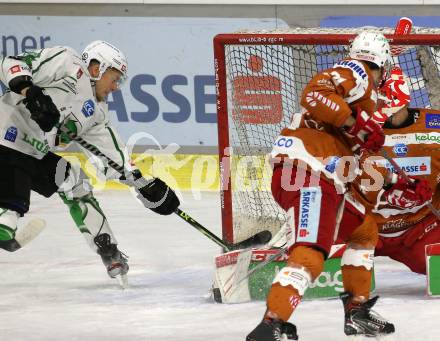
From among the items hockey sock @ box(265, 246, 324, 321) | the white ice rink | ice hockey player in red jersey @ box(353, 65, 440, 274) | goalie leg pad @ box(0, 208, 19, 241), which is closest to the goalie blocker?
the white ice rink

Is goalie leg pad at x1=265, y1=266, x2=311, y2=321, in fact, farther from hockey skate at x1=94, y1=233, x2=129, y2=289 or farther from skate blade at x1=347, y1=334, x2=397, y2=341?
hockey skate at x1=94, y1=233, x2=129, y2=289

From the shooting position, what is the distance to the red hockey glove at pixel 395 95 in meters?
4.16

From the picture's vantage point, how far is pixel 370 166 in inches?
163

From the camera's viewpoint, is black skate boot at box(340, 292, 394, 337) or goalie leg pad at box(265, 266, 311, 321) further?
black skate boot at box(340, 292, 394, 337)

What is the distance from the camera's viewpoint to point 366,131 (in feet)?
11.4

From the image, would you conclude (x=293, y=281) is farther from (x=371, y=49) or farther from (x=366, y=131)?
(x=371, y=49)

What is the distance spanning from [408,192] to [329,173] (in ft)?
1.97

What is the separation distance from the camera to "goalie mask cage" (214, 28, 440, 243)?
477cm

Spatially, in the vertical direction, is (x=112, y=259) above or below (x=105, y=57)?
below

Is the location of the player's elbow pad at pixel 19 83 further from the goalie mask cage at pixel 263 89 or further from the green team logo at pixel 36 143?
the goalie mask cage at pixel 263 89

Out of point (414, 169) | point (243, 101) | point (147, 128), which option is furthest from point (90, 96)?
point (147, 128)

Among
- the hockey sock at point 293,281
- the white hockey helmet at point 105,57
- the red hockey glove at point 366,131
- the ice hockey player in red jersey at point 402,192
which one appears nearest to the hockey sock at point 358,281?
the hockey sock at point 293,281

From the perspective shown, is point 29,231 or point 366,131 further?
point 29,231

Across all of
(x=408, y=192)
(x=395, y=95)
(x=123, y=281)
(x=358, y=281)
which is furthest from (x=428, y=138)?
(x=123, y=281)
